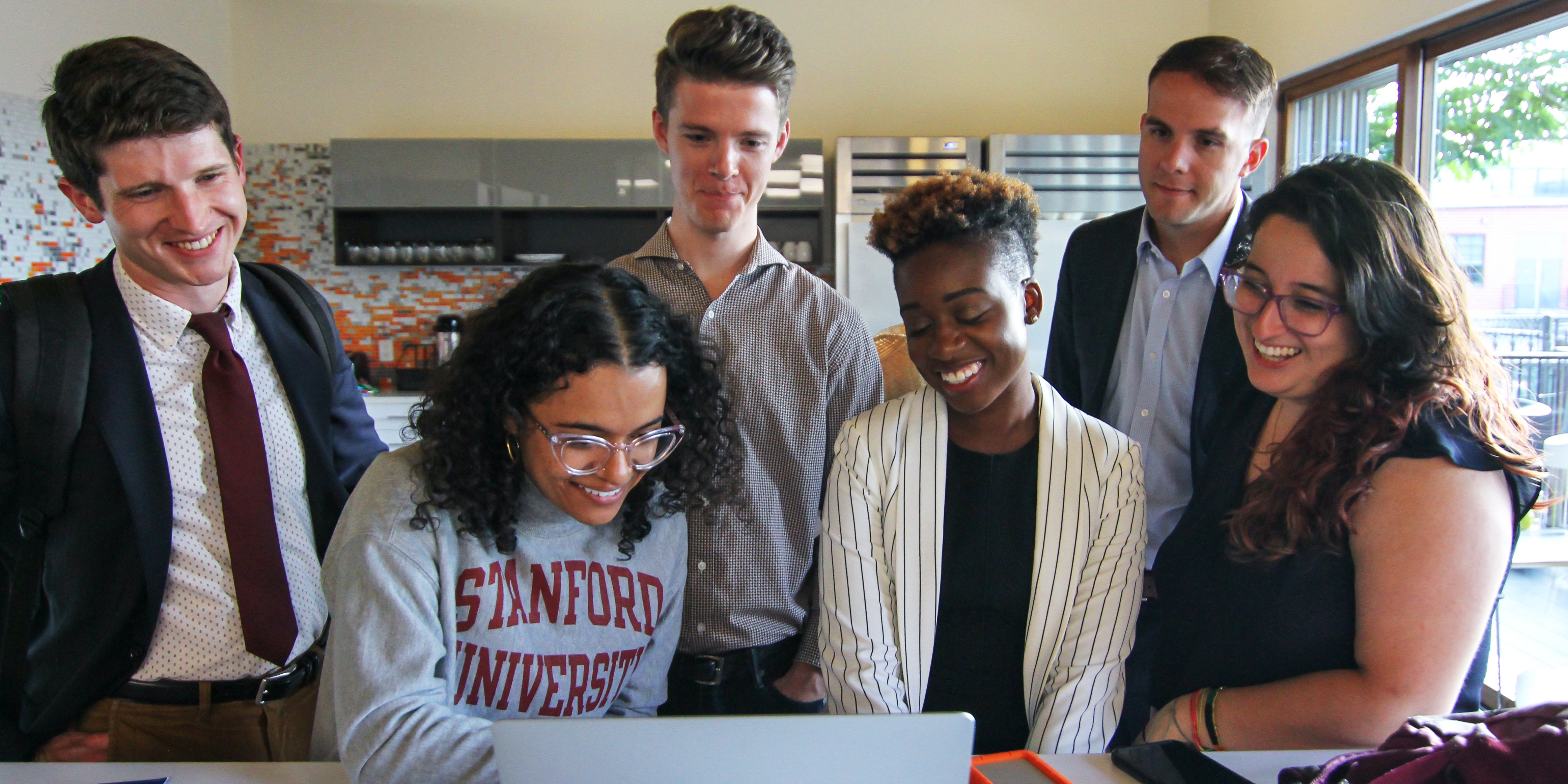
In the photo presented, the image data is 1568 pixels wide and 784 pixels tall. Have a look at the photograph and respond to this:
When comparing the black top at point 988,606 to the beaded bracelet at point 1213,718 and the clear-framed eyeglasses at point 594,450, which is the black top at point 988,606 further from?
the clear-framed eyeglasses at point 594,450

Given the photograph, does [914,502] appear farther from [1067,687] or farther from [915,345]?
[1067,687]

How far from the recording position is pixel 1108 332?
1.91 metres

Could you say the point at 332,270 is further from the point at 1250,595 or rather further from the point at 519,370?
the point at 1250,595

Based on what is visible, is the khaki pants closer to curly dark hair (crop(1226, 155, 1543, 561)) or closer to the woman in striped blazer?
the woman in striped blazer

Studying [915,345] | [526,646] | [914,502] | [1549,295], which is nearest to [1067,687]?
[914,502]

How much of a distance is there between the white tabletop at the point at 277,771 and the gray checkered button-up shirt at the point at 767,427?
0.55 meters

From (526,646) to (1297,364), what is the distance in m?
1.15

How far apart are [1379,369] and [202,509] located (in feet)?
5.72

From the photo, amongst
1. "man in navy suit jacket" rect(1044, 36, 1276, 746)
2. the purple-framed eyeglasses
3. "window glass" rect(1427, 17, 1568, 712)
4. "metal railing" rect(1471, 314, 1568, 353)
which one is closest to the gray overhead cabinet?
"window glass" rect(1427, 17, 1568, 712)

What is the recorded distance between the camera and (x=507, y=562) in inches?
50.6

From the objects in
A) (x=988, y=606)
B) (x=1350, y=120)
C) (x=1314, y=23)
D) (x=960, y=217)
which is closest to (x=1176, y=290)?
(x=960, y=217)

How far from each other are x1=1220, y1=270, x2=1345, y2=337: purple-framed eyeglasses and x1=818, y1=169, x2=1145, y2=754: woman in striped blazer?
0.91 feet

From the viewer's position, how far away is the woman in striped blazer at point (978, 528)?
139 cm

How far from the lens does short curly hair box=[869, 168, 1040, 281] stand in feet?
4.69
